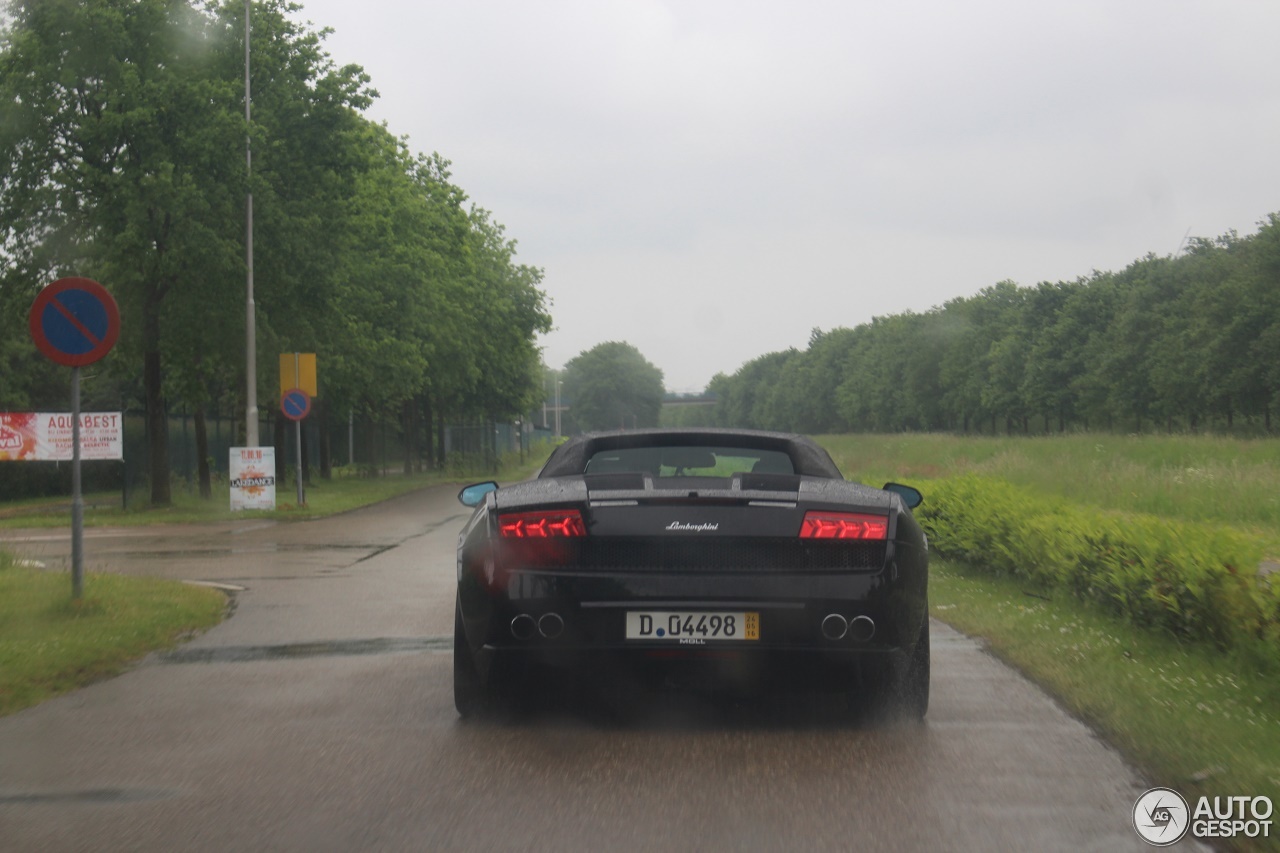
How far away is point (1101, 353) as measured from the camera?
257 feet

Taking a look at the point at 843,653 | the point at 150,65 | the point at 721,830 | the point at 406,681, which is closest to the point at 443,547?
the point at 406,681

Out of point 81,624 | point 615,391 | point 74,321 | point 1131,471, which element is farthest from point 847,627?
point 615,391

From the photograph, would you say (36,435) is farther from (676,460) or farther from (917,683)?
(917,683)

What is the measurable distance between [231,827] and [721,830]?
160 cm

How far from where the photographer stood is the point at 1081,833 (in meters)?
4.54

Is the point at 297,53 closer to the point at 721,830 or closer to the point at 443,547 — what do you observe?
the point at 443,547

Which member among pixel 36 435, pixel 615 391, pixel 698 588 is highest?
pixel 615 391

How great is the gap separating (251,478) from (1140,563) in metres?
22.7

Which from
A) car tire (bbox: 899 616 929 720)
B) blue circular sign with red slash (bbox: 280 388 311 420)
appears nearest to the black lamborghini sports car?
car tire (bbox: 899 616 929 720)

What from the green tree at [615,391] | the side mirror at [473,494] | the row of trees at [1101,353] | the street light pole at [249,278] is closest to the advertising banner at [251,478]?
the street light pole at [249,278]

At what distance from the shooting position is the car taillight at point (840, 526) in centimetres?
595
